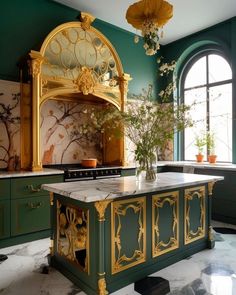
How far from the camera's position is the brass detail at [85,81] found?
150 inches

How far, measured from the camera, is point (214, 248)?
2996mm

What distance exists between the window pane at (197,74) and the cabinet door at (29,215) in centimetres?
363

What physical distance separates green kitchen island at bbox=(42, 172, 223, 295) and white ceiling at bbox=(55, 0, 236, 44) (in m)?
2.81

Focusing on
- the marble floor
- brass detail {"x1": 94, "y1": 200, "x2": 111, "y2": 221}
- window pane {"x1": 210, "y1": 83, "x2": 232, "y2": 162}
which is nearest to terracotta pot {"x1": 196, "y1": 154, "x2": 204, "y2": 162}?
window pane {"x1": 210, "y1": 83, "x2": 232, "y2": 162}

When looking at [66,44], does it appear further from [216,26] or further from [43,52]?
[216,26]

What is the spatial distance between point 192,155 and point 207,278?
3.32m

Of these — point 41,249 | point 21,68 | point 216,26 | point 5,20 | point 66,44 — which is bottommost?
point 41,249

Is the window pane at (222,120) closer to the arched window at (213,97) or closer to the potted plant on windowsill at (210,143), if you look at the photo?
the arched window at (213,97)

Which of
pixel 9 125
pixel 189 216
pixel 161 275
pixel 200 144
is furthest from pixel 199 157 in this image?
pixel 9 125

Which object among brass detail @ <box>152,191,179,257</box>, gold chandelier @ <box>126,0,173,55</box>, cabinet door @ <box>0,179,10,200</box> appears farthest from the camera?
cabinet door @ <box>0,179,10,200</box>

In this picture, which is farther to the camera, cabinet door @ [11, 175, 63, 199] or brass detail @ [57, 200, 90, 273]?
cabinet door @ [11, 175, 63, 199]

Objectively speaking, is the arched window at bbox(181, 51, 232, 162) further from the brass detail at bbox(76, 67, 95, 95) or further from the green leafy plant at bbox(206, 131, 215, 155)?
the brass detail at bbox(76, 67, 95, 95)

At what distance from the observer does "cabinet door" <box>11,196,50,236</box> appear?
10.1ft

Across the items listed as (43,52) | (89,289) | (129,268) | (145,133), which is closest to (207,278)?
(129,268)
